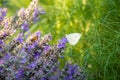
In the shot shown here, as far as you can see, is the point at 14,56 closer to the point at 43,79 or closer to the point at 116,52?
the point at 43,79

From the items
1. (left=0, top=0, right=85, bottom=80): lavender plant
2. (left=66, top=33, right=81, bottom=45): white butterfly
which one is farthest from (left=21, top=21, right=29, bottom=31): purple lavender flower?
(left=66, top=33, right=81, bottom=45): white butterfly

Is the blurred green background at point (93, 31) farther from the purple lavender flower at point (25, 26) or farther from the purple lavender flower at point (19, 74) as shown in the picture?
the purple lavender flower at point (19, 74)

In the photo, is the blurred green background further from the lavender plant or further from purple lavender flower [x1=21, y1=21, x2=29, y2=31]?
purple lavender flower [x1=21, y1=21, x2=29, y2=31]

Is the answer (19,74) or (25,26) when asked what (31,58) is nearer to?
(19,74)

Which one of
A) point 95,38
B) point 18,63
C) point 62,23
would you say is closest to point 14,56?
point 18,63

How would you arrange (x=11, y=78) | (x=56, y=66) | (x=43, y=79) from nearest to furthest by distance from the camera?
1. (x=11, y=78)
2. (x=43, y=79)
3. (x=56, y=66)

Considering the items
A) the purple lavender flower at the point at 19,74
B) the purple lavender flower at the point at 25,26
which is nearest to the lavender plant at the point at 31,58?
the purple lavender flower at the point at 19,74
